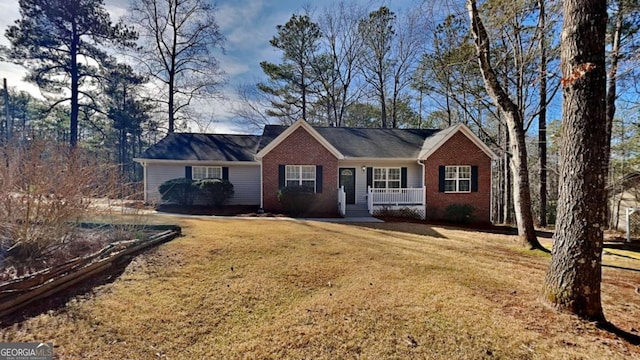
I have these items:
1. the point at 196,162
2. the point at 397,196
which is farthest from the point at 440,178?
the point at 196,162

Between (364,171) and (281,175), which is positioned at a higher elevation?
(364,171)

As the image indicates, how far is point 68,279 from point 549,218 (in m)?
22.4

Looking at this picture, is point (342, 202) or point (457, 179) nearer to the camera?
point (342, 202)

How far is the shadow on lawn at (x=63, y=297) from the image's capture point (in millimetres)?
3258

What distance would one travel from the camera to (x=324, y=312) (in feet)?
11.5

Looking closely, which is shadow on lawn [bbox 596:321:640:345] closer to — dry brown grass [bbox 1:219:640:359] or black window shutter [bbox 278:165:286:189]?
dry brown grass [bbox 1:219:640:359]

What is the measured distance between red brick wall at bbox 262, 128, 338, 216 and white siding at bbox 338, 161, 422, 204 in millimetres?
1303

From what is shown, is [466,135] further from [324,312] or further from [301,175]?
[324,312]

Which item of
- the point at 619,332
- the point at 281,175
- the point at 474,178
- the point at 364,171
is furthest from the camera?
the point at 364,171

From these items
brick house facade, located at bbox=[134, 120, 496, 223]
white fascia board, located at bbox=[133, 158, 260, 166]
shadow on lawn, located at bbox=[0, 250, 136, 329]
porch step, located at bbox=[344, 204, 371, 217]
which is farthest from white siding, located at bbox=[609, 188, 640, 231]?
shadow on lawn, located at bbox=[0, 250, 136, 329]

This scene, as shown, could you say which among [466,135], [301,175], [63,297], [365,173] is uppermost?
[466,135]

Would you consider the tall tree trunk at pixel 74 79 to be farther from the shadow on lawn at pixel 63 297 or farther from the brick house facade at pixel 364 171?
the shadow on lawn at pixel 63 297

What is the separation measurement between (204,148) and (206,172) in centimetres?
189

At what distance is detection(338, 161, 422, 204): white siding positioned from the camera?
48.8ft
